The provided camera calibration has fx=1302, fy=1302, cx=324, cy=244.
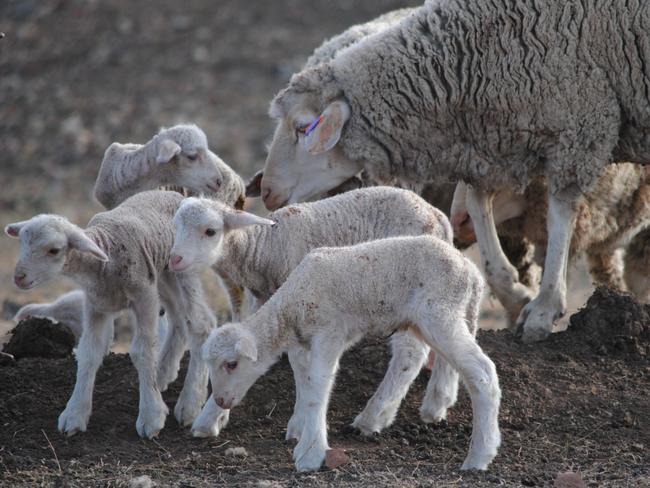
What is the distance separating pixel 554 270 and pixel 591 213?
1262 mm

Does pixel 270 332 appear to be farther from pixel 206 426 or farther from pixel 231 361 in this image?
pixel 206 426

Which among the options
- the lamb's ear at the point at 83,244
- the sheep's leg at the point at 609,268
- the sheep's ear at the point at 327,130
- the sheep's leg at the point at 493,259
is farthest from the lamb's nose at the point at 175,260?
the sheep's leg at the point at 609,268

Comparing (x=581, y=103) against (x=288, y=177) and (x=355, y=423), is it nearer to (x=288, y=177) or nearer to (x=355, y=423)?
(x=288, y=177)

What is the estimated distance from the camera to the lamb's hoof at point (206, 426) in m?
7.27

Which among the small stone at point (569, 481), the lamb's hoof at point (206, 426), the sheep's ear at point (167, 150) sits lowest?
the lamb's hoof at point (206, 426)

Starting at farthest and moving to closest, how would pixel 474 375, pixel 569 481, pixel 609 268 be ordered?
pixel 609 268 < pixel 474 375 < pixel 569 481

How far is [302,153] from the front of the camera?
356 inches

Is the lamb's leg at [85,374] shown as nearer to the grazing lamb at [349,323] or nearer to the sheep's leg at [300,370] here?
the grazing lamb at [349,323]

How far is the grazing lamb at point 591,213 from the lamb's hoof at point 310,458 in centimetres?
375

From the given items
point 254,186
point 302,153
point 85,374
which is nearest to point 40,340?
point 85,374

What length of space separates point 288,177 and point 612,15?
2452 mm

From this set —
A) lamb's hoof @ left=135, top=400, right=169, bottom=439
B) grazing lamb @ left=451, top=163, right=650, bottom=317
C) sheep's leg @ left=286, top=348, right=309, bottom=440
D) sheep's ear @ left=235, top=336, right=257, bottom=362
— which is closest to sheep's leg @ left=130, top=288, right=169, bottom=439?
lamb's hoof @ left=135, top=400, right=169, bottom=439

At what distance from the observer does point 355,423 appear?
727 centimetres

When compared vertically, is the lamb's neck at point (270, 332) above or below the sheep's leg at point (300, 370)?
above
